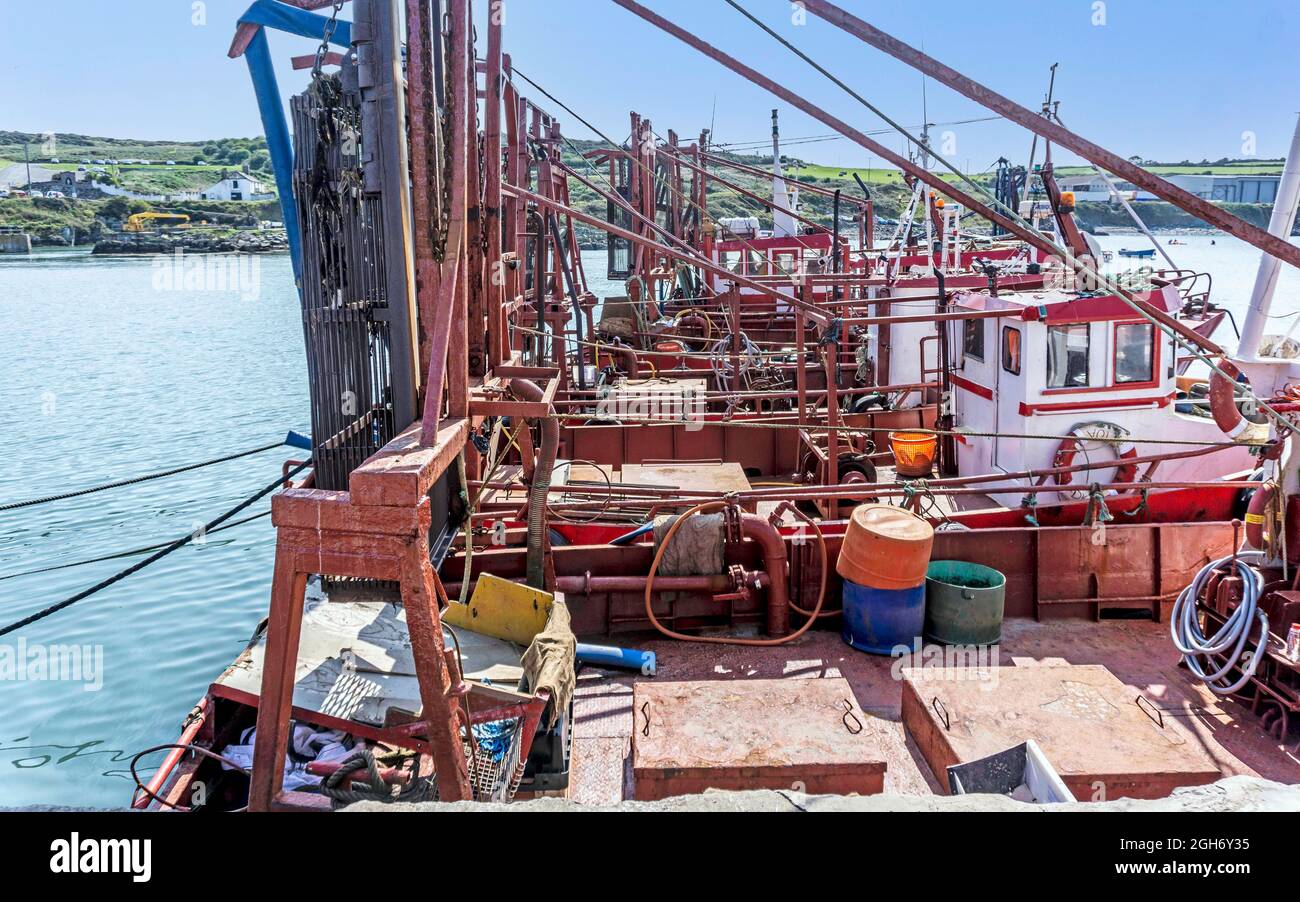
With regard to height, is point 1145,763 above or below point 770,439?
below

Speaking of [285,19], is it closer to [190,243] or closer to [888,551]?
[888,551]

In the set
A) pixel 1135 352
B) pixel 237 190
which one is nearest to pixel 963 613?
pixel 1135 352

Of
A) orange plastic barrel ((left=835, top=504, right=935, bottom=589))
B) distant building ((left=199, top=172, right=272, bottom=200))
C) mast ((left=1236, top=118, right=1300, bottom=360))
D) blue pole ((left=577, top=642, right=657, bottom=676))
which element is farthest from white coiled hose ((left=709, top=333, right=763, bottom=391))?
distant building ((left=199, top=172, right=272, bottom=200))

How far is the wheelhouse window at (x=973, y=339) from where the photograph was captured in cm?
1147

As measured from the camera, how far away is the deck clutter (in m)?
4.71

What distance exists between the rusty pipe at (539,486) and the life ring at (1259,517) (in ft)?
16.9

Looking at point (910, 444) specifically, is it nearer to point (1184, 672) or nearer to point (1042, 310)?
point (1042, 310)

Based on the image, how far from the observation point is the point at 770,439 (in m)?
14.0

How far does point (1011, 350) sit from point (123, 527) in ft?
50.2

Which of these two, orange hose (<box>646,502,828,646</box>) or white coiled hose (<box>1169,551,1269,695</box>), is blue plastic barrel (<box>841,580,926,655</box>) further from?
white coiled hose (<box>1169,551,1269,695</box>)

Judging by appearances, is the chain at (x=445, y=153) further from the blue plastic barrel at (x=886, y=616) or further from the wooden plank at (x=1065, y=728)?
the blue plastic barrel at (x=886, y=616)

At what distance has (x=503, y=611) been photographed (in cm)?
674
